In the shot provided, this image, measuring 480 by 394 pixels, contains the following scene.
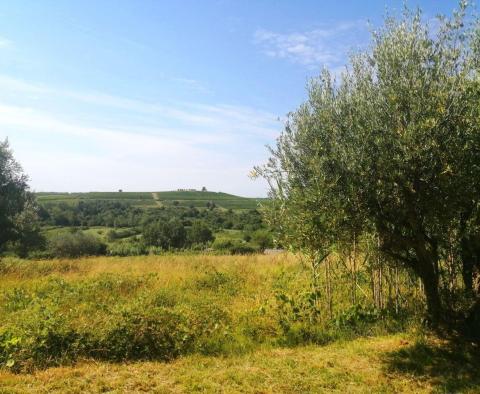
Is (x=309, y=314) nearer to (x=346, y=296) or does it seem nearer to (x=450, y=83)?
(x=346, y=296)

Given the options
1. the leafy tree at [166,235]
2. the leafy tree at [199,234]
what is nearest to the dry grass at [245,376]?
the leafy tree at [199,234]

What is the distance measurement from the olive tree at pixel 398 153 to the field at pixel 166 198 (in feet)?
348

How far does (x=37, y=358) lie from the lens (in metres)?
8.27

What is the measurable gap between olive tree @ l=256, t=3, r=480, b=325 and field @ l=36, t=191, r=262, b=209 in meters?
106

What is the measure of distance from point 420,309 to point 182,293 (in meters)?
7.60

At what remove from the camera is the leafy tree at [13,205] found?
28.4 m

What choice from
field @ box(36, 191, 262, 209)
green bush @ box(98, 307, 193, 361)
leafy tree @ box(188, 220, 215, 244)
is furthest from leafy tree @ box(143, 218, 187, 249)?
green bush @ box(98, 307, 193, 361)

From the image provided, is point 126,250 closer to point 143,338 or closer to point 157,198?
point 143,338

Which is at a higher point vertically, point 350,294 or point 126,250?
point 350,294

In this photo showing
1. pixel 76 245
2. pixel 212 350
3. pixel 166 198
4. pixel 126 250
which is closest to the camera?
pixel 212 350

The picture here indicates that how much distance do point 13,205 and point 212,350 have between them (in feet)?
82.4

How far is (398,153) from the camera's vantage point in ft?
23.8

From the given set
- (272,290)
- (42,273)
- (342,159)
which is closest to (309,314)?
(272,290)

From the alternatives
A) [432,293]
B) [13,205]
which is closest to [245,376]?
[432,293]
